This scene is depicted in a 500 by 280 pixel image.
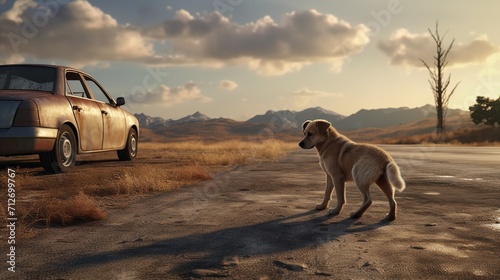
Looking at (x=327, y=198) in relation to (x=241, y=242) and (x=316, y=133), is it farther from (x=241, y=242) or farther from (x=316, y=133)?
(x=241, y=242)

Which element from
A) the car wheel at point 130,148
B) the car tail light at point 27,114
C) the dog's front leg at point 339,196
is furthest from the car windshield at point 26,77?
the dog's front leg at point 339,196

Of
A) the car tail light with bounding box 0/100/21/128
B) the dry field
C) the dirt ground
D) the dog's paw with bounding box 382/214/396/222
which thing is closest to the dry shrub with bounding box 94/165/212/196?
the dry field

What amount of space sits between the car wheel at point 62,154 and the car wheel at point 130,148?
11.5ft

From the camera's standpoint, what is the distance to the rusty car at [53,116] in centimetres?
708

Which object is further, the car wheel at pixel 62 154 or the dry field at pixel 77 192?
the car wheel at pixel 62 154

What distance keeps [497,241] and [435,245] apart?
2.11ft

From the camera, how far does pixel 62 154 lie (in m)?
8.31

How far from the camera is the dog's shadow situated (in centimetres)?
326

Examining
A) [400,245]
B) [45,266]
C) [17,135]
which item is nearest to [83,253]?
[45,266]

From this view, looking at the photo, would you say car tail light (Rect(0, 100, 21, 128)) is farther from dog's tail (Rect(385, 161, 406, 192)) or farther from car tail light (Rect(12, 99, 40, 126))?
dog's tail (Rect(385, 161, 406, 192))

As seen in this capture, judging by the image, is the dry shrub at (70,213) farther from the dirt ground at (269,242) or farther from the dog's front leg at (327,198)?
the dog's front leg at (327,198)

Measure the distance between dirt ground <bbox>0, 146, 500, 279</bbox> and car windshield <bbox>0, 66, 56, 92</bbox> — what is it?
3.83 metres

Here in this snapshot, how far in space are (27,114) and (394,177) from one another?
5846 mm

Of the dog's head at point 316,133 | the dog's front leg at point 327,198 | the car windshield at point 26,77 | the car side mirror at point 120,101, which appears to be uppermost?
the car windshield at point 26,77
